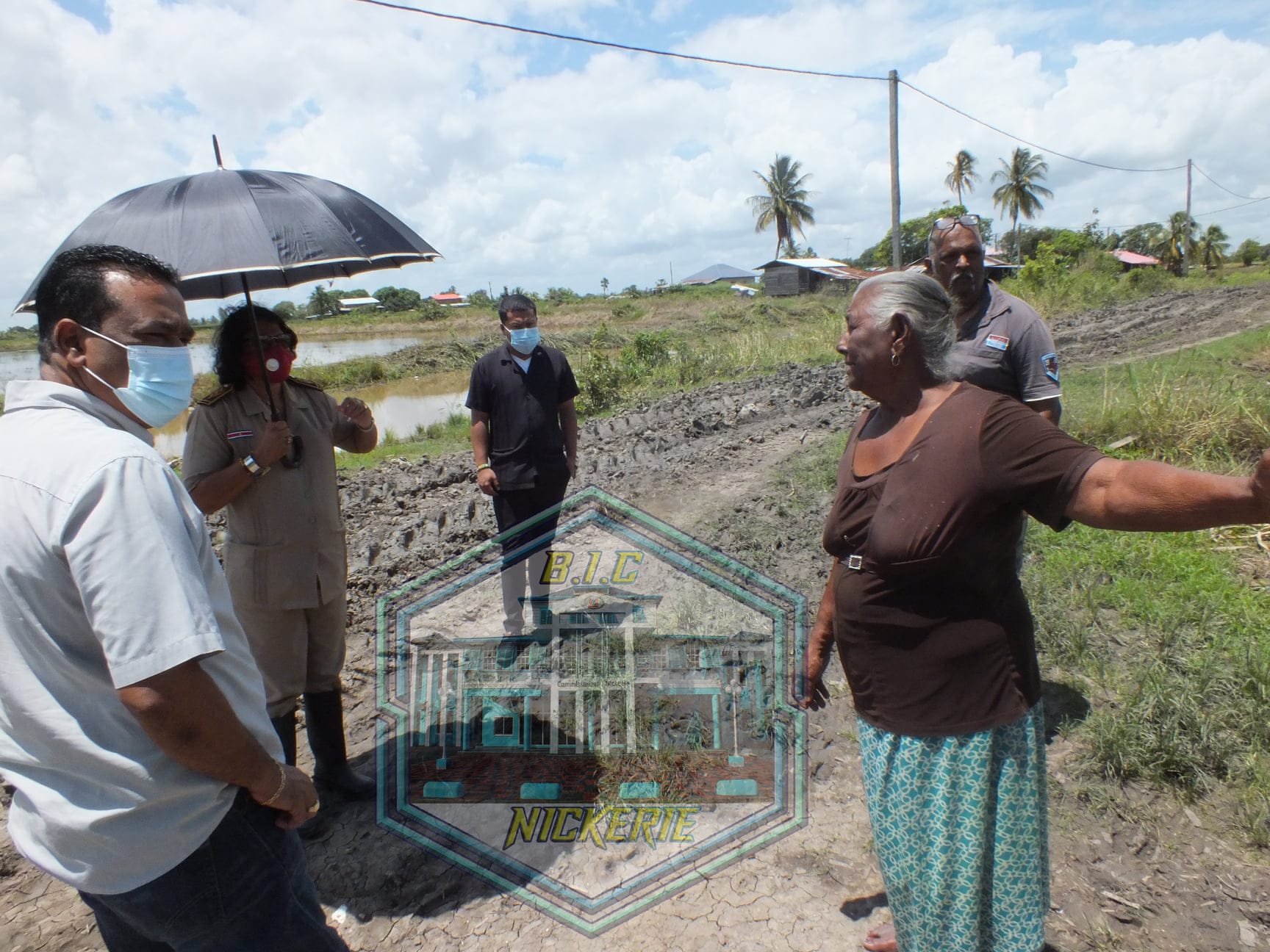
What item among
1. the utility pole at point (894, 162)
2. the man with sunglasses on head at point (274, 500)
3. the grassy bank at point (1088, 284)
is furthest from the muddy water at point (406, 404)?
the grassy bank at point (1088, 284)

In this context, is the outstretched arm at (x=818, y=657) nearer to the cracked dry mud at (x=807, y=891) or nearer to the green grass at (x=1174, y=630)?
the cracked dry mud at (x=807, y=891)

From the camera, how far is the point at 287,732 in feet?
8.89

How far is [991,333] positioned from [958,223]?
15.8 inches

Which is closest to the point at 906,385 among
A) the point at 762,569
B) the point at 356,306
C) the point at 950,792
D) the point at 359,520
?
the point at 950,792

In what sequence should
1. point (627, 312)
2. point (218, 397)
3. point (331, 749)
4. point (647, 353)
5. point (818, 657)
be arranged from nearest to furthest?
point (818, 657)
point (218, 397)
point (331, 749)
point (647, 353)
point (627, 312)

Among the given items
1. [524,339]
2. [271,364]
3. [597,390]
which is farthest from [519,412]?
[597,390]

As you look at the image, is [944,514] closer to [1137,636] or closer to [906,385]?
[906,385]

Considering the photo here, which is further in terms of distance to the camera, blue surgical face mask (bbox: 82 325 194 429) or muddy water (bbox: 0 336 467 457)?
muddy water (bbox: 0 336 467 457)

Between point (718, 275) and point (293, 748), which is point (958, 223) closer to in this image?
point (293, 748)

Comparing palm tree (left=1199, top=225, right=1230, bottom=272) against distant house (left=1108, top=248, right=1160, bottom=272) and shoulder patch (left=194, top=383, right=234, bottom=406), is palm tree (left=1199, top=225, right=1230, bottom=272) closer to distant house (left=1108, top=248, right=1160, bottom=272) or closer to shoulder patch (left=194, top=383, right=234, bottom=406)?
distant house (left=1108, top=248, right=1160, bottom=272)

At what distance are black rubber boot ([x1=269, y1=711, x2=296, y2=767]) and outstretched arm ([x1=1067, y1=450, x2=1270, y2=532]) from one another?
95.8 inches

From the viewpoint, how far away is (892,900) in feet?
5.67

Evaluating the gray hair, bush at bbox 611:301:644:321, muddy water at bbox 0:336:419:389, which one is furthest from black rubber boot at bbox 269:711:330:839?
bush at bbox 611:301:644:321

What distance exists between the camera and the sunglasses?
2.68m
